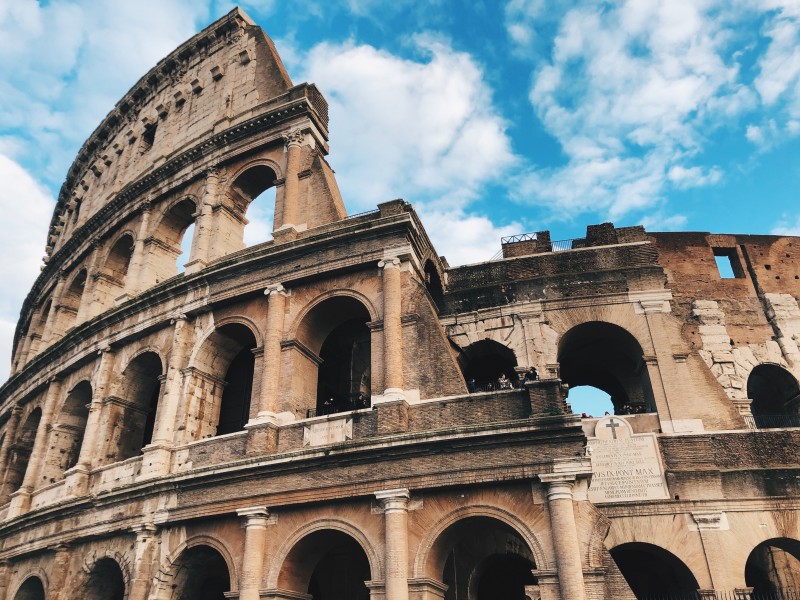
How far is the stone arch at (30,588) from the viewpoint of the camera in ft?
50.4

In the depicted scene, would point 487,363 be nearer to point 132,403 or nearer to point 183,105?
point 132,403

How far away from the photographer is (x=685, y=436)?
13.0 m

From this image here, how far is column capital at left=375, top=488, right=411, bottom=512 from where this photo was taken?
1061 centimetres

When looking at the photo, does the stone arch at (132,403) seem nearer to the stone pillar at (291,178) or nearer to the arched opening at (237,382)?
the arched opening at (237,382)

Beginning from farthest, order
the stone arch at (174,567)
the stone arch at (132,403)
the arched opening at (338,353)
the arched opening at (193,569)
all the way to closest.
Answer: the stone arch at (132,403), the arched opening at (338,353), the arched opening at (193,569), the stone arch at (174,567)

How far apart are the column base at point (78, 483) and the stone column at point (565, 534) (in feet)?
34.7

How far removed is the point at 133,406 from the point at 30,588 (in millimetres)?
5096

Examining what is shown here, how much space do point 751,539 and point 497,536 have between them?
483cm

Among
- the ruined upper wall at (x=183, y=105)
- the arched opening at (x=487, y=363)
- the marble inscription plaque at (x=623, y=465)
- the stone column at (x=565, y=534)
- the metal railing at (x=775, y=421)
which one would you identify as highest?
the ruined upper wall at (x=183, y=105)

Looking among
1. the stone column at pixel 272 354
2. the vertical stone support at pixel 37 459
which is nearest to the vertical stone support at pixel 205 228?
the stone column at pixel 272 354

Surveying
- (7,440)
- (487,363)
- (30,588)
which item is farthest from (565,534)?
(7,440)

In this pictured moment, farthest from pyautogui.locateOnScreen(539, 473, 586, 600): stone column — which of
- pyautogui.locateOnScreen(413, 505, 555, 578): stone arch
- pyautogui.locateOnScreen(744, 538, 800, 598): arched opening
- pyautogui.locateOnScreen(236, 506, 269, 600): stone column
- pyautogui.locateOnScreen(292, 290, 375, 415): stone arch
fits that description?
pyautogui.locateOnScreen(744, 538, 800, 598): arched opening

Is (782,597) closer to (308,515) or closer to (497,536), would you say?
(497,536)

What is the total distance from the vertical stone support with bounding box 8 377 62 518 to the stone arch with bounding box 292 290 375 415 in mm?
8165
